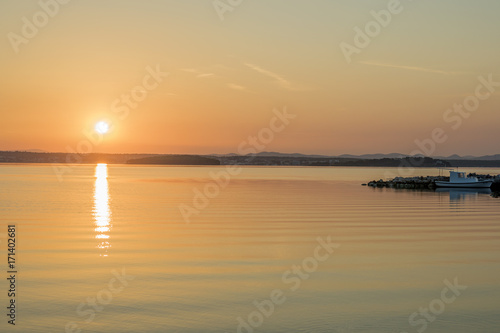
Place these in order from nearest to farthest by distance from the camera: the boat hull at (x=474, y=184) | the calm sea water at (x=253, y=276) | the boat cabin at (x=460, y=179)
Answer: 1. the calm sea water at (x=253, y=276)
2. the boat hull at (x=474, y=184)
3. the boat cabin at (x=460, y=179)

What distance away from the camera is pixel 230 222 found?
31000mm

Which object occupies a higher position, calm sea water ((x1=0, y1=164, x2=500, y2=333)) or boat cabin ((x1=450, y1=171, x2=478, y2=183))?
boat cabin ((x1=450, y1=171, x2=478, y2=183))

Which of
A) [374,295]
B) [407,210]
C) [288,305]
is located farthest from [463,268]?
[407,210]

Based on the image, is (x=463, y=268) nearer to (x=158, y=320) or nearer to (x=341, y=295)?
(x=341, y=295)

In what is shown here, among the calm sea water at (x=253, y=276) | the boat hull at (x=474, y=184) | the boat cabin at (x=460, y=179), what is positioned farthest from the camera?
the boat cabin at (x=460, y=179)

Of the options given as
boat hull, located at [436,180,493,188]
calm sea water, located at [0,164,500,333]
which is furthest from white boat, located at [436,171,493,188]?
calm sea water, located at [0,164,500,333]

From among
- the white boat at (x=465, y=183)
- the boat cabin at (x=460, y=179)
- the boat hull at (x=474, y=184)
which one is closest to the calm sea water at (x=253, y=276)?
the boat hull at (x=474, y=184)

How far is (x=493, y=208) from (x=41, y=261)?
34.6 metres

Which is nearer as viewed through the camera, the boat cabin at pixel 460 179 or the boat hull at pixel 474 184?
the boat hull at pixel 474 184

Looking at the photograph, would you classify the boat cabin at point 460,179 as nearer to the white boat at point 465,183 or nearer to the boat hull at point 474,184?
the white boat at point 465,183

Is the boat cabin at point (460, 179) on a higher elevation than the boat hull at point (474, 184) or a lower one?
higher

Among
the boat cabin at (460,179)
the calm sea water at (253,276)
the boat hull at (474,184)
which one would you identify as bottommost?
the calm sea water at (253,276)

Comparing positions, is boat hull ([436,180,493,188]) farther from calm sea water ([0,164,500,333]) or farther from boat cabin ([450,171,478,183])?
calm sea water ([0,164,500,333])

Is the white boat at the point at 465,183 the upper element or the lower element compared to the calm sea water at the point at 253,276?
upper
